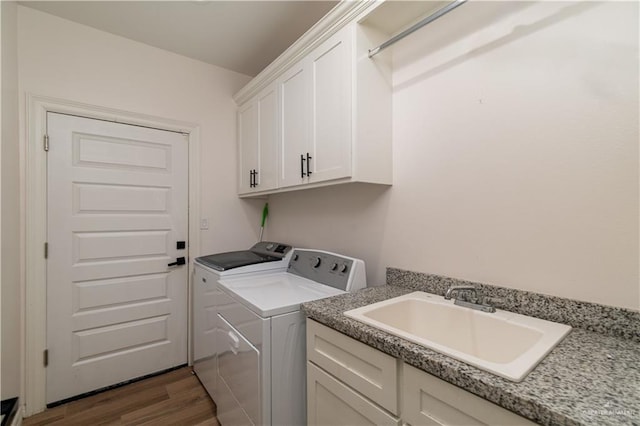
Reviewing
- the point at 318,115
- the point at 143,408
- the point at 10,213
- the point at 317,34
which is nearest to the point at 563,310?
the point at 318,115

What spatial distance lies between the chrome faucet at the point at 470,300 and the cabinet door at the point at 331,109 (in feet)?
2.36

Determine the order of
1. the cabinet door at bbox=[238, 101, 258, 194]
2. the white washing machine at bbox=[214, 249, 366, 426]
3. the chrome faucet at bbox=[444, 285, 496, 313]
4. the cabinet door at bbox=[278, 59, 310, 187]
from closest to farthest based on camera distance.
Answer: the chrome faucet at bbox=[444, 285, 496, 313]
the white washing machine at bbox=[214, 249, 366, 426]
the cabinet door at bbox=[278, 59, 310, 187]
the cabinet door at bbox=[238, 101, 258, 194]

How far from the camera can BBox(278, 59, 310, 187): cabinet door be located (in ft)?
5.81

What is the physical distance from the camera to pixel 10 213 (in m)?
1.62

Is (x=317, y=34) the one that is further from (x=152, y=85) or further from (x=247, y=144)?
(x=152, y=85)

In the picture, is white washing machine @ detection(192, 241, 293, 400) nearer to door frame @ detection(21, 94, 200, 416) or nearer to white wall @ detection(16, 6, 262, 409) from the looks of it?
white wall @ detection(16, 6, 262, 409)

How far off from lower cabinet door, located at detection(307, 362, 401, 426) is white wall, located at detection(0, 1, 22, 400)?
5.23 ft

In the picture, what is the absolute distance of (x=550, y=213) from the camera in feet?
3.53

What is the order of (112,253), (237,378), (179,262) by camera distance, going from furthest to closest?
(179,262) → (112,253) → (237,378)

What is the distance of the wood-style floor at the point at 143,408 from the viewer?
5.82ft

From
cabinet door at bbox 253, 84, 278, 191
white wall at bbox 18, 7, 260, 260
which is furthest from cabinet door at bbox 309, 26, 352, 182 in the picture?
white wall at bbox 18, 7, 260, 260

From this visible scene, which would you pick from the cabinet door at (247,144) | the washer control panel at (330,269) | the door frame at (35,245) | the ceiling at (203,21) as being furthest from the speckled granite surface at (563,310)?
the door frame at (35,245)

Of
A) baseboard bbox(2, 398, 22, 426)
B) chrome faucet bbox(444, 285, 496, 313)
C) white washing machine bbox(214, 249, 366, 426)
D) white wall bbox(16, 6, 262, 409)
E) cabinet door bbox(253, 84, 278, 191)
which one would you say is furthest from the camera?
cabinet door bbox(253, 84, 278, 191)

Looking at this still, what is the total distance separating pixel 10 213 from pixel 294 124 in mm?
1714
